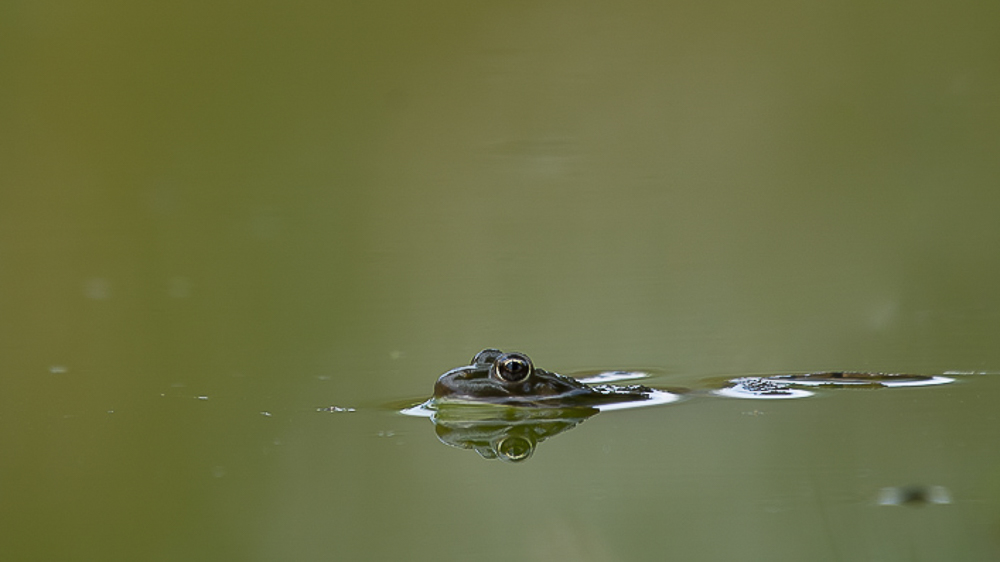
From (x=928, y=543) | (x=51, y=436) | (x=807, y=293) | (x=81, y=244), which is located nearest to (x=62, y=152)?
(x=81, y=244)

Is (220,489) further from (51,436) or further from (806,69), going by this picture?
(806,69)

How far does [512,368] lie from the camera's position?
2.21 m

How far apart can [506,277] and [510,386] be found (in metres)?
1.38

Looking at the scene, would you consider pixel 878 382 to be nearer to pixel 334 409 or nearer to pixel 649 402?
pixel 649 402

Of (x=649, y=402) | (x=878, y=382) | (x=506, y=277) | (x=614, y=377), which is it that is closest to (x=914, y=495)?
(x=649, y=402)

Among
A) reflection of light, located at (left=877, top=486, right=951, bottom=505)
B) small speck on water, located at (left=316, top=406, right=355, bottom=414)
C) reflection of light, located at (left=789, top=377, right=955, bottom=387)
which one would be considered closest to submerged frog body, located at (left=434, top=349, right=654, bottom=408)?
small speck on water, located at (left=316, top=406, right=355, bottom=414)

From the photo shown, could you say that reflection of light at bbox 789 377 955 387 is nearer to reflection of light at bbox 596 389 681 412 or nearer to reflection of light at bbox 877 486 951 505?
reflection of light at bbox 596 389 681 412

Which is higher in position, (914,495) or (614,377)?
(614,377)

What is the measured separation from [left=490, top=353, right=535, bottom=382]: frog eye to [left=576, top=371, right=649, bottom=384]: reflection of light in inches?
14.0

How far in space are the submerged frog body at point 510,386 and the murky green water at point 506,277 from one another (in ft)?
0.44

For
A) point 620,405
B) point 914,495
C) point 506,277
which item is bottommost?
point 914,495

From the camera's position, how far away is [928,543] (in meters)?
1.27

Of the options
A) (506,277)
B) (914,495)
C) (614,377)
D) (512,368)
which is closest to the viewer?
(914,495)

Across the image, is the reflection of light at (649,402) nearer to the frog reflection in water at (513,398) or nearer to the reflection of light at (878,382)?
the frog reflection in water at (513,398)
